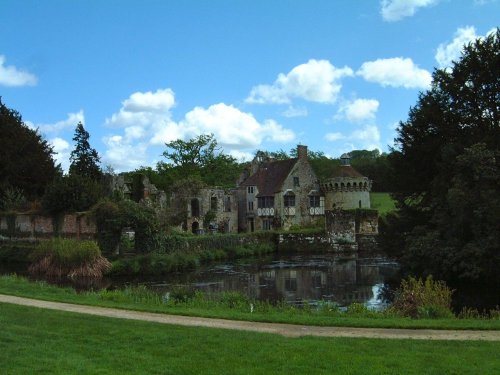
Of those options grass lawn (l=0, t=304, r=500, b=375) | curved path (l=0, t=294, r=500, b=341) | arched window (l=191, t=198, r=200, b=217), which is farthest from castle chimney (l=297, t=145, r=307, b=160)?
grass lawn (l=0, t=304, r=500, b=375)

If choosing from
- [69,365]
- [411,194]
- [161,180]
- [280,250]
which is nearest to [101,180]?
[161,180]

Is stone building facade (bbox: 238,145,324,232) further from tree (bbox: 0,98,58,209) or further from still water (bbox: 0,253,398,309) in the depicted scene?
tree (bbox: 0,98,58,209)

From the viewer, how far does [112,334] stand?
10250 mm

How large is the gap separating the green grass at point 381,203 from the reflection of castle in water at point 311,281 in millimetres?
28110

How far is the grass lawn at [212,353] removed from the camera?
25.2ft

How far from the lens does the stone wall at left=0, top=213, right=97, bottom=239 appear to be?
124 feet

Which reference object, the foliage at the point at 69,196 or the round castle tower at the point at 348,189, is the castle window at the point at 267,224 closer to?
the round castle tower at the point at 348,189

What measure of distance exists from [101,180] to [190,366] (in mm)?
51839

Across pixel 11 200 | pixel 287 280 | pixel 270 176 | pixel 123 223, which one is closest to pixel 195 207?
pixel 270 176

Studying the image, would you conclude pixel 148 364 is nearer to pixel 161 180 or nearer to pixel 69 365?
pixel 69 365

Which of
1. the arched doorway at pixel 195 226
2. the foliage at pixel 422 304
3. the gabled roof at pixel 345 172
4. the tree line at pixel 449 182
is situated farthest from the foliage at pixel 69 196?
the foliage at pixel 422 304

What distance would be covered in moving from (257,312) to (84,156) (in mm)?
48091

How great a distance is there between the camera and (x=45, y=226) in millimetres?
40188

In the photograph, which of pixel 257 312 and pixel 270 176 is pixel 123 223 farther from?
pixel 270 176
